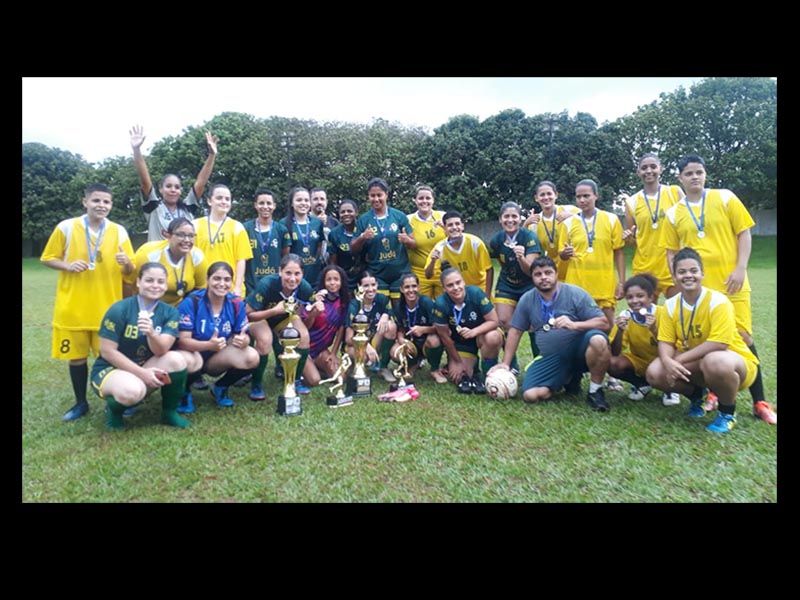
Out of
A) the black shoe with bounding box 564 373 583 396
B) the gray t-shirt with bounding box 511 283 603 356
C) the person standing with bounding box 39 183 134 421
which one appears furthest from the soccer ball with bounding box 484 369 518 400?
the person standing with bounding box 39 183 134 421

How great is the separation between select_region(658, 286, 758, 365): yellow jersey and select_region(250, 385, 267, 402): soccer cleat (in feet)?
11.3

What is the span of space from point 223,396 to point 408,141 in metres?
23.6

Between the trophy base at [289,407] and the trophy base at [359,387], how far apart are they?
25.1 inches

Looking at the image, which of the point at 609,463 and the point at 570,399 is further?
the point at 570,399

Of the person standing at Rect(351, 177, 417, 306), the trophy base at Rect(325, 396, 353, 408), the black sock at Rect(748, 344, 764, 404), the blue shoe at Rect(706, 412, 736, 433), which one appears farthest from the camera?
the person standing at Rect(351, 177, 417, 306)

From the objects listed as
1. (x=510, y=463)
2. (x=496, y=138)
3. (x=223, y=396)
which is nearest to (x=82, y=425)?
(x=223, y=396)

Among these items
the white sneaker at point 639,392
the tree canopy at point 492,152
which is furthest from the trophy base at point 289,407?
the tree canopy at point 492,152

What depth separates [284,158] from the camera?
2306 cm

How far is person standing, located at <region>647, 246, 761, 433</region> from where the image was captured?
3.73 meters

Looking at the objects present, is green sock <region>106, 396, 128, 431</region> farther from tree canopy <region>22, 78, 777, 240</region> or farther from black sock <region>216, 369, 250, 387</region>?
tree canopy <region>22, 78, 777, 240</region>

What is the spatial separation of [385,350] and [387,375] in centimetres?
27

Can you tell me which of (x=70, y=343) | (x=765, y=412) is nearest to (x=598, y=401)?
(x=765, y=412)

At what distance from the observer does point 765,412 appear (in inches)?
153

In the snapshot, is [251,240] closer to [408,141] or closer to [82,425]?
[82,425]
